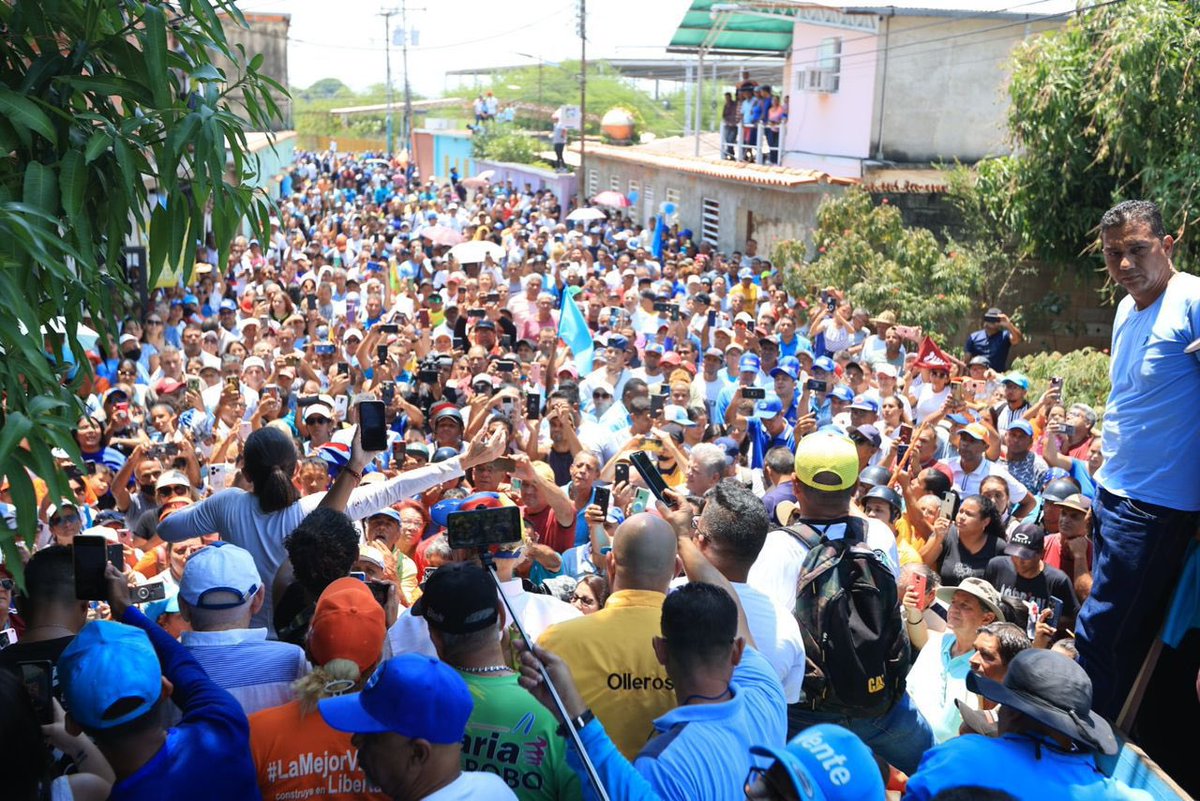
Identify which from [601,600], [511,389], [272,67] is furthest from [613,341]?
[272,67]

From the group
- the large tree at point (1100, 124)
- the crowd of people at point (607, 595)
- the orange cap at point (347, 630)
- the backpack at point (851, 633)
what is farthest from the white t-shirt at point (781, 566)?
the large tree at point (1100, 124)

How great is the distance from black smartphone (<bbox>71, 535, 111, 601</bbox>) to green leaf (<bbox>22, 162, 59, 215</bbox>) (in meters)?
1.14

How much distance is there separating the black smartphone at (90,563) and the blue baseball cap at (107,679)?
50 centimetres

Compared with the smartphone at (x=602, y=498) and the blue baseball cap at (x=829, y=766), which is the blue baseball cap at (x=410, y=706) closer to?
the blue baseball cap at (x=829, y=766)

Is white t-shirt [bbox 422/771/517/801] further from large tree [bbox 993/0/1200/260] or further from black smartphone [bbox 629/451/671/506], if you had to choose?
large tree [bbox 993/0/1200/260]

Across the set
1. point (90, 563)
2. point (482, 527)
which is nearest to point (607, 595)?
point (482, 527)

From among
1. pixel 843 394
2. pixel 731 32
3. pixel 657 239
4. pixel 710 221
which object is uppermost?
pixel 731 32

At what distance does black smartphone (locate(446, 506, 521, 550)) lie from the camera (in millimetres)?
3281

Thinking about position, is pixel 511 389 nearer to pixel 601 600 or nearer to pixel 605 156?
pixel 601 600

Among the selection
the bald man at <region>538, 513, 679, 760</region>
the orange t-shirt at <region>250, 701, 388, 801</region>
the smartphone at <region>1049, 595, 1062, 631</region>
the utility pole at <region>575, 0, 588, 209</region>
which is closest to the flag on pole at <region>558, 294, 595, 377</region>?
the smartphone at <region>1049, 595, 1062, 631</region>

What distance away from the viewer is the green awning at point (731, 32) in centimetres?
2523

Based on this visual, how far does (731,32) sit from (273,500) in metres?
24.2

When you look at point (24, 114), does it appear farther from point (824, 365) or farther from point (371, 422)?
point (824, 365)

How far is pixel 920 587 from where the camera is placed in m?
5.42
